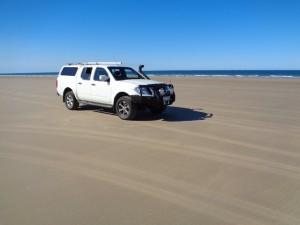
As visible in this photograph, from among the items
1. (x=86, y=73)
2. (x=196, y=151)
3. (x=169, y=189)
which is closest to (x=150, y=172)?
(x=169, y=189)

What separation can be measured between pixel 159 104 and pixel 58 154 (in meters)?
4.51

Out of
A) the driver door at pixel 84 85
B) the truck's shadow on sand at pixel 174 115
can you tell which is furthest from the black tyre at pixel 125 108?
the driver door at pixel 84 85

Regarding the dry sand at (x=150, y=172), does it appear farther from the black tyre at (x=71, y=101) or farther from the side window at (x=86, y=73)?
the black tyre at (x=71, y=101)

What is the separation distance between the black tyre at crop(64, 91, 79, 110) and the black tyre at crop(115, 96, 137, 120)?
2634mm

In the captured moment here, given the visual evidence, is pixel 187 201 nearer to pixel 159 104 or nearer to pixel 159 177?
pixel 159 177

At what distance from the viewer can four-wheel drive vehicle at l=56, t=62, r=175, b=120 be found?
1011 centimetres

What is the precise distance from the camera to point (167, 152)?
21.3 ft

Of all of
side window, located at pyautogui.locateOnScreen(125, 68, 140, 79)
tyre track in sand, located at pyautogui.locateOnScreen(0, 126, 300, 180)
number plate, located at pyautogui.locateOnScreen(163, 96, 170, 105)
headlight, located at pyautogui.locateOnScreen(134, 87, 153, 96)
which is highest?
side window, located at pyautogui.locateOnScreen(125, 68, 140, 79)

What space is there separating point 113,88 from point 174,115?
2372 mm

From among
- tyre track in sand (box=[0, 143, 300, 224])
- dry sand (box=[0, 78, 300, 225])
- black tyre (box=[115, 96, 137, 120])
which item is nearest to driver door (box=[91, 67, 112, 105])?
black tyre (box=[115, 96, 137, 120])

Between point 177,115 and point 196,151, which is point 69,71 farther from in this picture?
point 196,151

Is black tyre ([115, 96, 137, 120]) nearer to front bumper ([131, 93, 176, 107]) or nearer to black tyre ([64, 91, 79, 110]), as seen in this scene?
front bumper ([131, 93, 176, 107])

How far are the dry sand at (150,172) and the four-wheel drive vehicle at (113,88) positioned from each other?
838mm

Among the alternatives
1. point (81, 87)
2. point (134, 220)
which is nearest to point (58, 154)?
point (134, 220)
